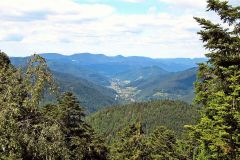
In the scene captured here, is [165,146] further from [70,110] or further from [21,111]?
[21,111]

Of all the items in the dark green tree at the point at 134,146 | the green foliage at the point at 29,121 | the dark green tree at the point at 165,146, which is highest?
the green foliage at the point at 29,121

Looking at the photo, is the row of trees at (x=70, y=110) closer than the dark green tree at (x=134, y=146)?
Yes

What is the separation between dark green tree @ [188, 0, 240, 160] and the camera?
2233 centimetres

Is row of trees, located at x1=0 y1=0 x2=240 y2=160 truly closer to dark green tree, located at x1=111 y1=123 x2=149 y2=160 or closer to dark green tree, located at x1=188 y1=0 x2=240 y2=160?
dark green tree, located at x1=188 y1=0 x2=240 y2=160

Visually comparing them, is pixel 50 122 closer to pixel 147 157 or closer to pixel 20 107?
pixel 20 107

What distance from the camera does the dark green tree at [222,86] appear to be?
22.3 meters

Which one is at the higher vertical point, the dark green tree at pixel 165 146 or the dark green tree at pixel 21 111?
the dark green tree at pixel 21 111

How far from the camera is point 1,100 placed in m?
15.7

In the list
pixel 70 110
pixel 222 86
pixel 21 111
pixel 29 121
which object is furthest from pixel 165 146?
pixel 29 121

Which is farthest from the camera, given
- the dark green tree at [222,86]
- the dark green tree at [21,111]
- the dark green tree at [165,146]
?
the dark green tree at [165,146]

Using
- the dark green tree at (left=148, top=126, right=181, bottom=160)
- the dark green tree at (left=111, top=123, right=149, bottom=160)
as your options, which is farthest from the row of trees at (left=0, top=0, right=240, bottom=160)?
the dark green tree at (left=148, top=126, right=181, bottom=160)

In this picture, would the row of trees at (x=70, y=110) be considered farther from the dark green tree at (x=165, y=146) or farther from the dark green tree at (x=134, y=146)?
the dark green tree at (x=165, y=146)

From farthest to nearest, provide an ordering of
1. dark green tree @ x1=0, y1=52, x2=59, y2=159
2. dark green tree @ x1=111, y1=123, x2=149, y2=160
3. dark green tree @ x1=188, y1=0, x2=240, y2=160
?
dark green tree @ x1=111, y1=123, x2=149, y2=160
dark green tree @ x1=188, y1=0, x2=240, y2=160
dark green tree @ x1=0, y1=52, x2=59, y2=159

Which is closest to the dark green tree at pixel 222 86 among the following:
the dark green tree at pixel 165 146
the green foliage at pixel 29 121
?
the green foliage at pixel 29 121
